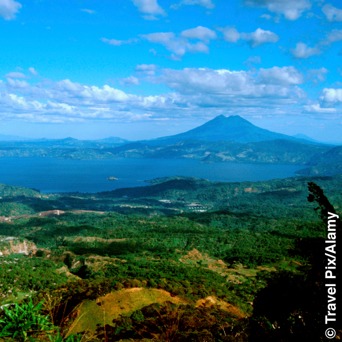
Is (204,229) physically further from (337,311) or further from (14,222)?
(337,311)

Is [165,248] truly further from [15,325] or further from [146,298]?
[15,325]

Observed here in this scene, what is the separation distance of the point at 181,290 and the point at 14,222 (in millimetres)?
134917

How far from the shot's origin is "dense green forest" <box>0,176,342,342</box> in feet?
34.5

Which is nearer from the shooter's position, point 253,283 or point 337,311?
point 337,311

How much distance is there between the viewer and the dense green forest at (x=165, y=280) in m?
10.5

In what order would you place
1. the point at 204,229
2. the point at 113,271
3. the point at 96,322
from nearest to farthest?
the point at 96,322 → the point at 113,271 → the point at 204,229

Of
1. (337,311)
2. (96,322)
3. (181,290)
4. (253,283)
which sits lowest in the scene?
(253,283)

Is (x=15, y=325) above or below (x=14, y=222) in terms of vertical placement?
above

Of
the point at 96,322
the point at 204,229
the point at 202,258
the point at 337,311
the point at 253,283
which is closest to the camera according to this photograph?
the point at 337,311

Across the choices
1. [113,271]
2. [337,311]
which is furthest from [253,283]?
[337,311]

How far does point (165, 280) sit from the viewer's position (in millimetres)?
40312

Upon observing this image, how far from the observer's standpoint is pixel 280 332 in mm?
10094

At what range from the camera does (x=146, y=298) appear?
26.6m

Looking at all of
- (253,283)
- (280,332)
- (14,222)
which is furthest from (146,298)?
(14,222)
